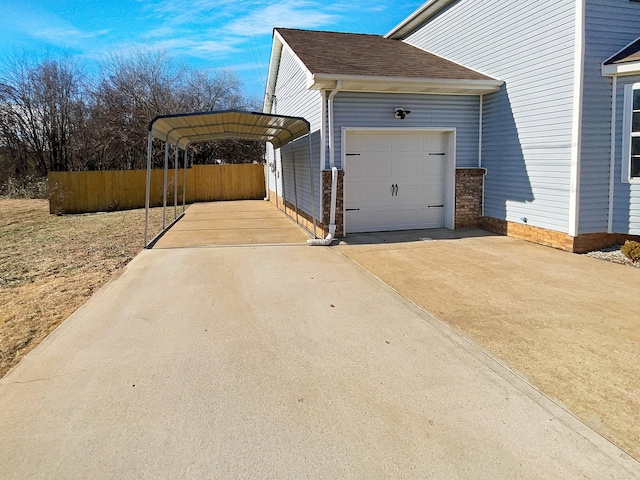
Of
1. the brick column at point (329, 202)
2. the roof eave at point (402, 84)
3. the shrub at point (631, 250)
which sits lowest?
the shrub at point (631, 250)

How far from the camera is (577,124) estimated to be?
24.7 ft

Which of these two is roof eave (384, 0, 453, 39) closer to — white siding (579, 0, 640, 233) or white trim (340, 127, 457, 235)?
white trim (340, 127, 457, 235)

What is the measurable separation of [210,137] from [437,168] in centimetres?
722

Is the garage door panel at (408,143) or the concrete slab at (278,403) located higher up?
the garage door panel at (408,143)

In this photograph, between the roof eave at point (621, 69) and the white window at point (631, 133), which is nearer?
the roof eave at point (621, 69)

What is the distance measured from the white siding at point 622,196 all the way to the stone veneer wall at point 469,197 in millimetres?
2802

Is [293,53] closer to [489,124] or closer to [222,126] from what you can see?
[222,126]

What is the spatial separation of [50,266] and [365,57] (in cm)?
773

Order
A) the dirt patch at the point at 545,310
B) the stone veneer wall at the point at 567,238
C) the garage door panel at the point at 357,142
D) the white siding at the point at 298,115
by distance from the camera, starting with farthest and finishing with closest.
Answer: the white siding at the point at 298,115, the garage door panel at the point at 357,142, the stone veneer wall at the point at 567,238, the dirt patch at the point at 545,310

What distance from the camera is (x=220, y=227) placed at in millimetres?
11977

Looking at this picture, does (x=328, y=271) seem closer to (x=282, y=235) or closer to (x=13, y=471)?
(x=282, y=235)

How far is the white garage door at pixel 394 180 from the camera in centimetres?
970

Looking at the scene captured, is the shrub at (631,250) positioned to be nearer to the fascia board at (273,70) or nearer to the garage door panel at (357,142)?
the garage door panel at (357,142)

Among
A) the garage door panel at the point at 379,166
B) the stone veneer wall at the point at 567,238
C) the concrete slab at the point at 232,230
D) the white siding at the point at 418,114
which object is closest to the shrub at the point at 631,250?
the stone veneer wall at the point at 567,238
